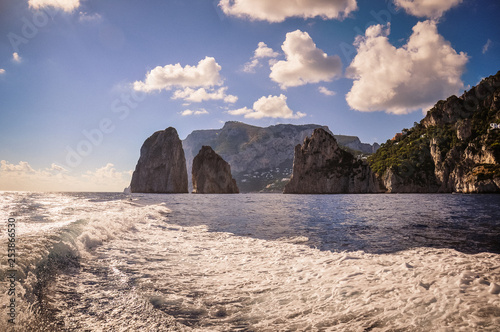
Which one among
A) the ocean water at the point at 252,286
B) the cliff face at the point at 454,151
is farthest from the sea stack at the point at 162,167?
the ocean water at the point at 252,286

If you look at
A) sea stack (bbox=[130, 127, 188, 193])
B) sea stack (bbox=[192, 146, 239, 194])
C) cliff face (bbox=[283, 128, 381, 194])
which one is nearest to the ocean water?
cliff face (bbox=[283, 128, 381, 194])

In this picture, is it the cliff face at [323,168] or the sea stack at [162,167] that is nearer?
the cliff face at [323,168]

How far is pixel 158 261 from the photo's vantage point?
927 centimetres

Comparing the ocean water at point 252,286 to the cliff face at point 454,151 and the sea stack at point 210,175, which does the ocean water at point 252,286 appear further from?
the sea stack at point 210,175

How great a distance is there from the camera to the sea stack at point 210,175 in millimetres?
175500

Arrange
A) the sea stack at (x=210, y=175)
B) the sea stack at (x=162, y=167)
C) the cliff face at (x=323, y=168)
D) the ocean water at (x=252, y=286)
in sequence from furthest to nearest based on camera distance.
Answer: the sea stack at (x=162, y=167)
the sea stack at (x=210, y=175)
the cliff face at (x=323, y=168)
the ocean water at (x=252, y=286)

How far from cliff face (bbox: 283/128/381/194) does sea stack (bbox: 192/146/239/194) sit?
4429 centimetres

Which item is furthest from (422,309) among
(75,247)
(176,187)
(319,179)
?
(176,187)

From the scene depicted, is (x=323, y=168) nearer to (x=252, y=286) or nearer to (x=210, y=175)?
(x=210, y=175)

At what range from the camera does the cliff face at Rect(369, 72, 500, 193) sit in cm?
10719

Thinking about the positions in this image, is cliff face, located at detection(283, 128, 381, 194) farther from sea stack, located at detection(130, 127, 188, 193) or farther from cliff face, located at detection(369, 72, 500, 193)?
sea stack, located at detection(130, 127, 188, 193)

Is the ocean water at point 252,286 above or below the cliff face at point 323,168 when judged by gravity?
below

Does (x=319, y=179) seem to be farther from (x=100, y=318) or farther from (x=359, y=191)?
(x=100, y=318)

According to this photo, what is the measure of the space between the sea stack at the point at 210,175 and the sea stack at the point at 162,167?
1220cm
